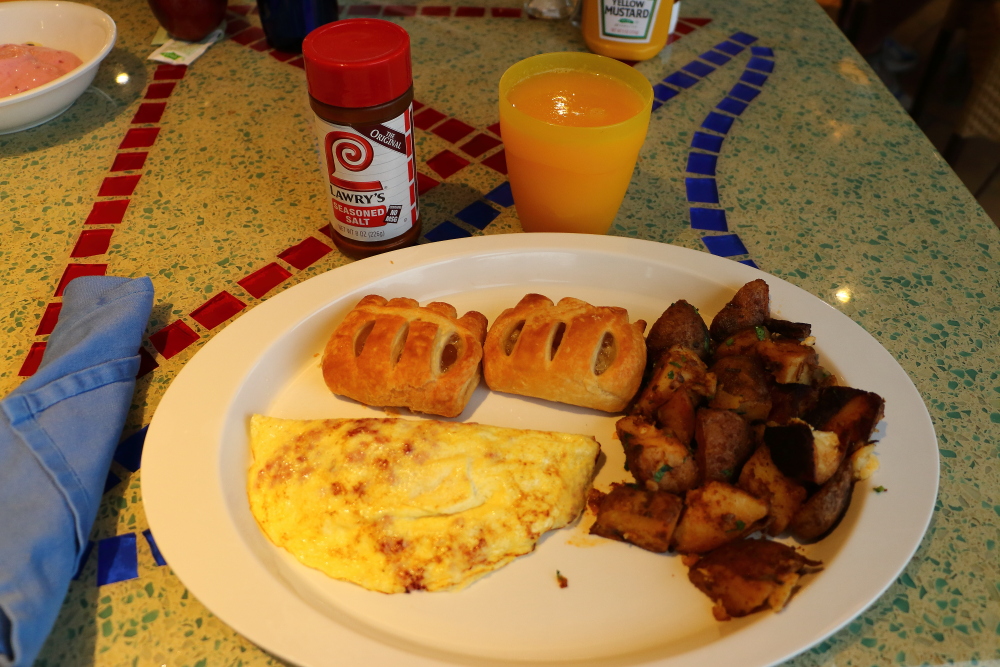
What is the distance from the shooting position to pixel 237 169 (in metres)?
1.73

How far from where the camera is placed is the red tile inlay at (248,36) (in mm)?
2230

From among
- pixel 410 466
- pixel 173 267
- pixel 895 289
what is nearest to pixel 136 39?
pixel 173 267

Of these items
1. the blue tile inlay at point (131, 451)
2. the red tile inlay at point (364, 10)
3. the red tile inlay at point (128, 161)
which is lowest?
the blue tile inlay at point (131, 451)

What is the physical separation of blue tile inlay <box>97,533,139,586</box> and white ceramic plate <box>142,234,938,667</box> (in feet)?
0.32

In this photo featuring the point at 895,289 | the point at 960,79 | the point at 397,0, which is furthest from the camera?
the point at 960,79

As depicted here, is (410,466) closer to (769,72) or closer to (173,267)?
(173,267)

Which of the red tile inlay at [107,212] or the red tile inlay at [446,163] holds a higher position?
the red tile inlay at [446,163]

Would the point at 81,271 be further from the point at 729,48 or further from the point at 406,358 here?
the point at 729,48

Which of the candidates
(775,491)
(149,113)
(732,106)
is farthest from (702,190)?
(149,113)

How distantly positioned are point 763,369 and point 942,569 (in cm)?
38

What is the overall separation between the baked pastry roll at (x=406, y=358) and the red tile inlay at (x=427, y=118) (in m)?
0.83

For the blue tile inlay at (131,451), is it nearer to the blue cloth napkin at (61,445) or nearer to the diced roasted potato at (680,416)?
the blue cloth napkin at (61,445)

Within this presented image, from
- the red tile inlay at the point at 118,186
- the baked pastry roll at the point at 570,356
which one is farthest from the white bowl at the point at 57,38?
the baked pastry roll at the point at 570,356

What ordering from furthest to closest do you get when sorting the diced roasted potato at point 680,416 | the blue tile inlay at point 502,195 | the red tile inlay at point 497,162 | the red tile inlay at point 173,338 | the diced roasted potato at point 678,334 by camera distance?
the red tile inlay at point 497,162 → the blue tile inlay at point 502,195 → the red tile inlay at point 173,338 → the diced roasted potato at point 678,334 → the diced roasted potato at point 680,416
